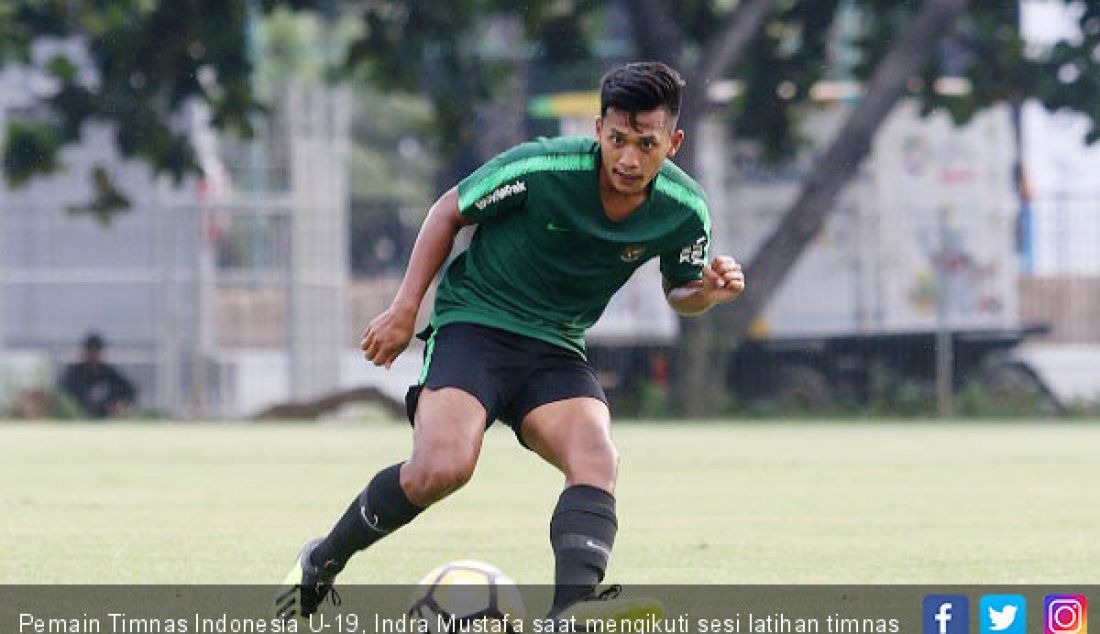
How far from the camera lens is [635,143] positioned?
22.4 feet

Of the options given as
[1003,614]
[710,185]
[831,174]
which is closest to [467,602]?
[1003,614]

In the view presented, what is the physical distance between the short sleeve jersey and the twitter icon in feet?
4.45

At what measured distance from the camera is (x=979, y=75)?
82.0 ft

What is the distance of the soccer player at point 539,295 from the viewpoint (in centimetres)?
685

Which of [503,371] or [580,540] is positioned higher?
[503,371]

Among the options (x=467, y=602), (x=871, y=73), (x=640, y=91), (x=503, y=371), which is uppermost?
(x=871, y=73)

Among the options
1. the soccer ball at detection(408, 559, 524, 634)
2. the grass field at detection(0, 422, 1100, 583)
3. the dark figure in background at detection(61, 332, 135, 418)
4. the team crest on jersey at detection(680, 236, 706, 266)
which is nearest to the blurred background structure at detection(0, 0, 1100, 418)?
the dark figure in background at detection(61, 332, 135, 418)

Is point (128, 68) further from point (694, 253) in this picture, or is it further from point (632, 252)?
point (632, 252)

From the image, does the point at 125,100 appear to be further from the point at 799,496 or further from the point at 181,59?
the point at 799,496

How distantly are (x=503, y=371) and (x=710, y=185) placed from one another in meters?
18.5

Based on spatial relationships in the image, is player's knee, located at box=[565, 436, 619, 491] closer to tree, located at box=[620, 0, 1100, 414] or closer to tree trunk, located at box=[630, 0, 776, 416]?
tree, located at box=[620, 0, 1100, 414]

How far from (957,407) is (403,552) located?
51.6 ft

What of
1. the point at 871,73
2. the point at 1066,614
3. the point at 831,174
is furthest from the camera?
the point at 871,73

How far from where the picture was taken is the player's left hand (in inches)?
284
